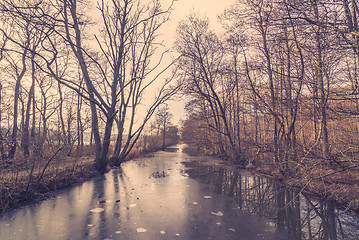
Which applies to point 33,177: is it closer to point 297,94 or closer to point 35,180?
point 35,180

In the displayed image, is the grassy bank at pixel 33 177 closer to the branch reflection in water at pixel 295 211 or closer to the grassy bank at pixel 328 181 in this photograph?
the branch reflection in water at pixel 295 211

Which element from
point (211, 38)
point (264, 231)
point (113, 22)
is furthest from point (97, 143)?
point (211, 38)

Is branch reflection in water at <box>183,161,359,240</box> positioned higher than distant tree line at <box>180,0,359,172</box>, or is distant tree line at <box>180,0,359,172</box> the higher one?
distant tree line at <box>180,0,359,172</box>

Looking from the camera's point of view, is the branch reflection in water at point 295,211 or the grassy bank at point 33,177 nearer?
the branch reflection in water at point 295,211

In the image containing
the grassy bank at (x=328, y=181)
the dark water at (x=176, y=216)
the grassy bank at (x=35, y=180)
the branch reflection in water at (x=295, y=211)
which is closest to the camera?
the dark water at (x=176, y=216)

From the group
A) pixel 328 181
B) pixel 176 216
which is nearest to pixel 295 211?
pixel 328 181

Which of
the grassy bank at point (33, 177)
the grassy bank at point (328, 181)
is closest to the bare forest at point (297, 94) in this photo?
the grassy bank at point (328, 181)

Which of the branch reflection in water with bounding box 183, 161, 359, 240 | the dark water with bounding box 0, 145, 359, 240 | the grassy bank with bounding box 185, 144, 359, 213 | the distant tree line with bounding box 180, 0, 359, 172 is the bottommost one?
the branch reflection in water with bounding box 183, 161, 359, 240

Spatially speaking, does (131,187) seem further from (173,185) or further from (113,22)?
(113,22)

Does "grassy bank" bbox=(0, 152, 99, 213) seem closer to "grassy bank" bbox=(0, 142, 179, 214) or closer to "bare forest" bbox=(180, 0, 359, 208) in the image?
"grassy bank" bbox=(0, 142, 179, 214)

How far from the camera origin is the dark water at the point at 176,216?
3.74 meters

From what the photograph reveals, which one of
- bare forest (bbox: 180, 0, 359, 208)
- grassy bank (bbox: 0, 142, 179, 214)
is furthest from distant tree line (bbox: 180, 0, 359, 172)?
grassy bank (bbox: 0, 142, 179, 214)

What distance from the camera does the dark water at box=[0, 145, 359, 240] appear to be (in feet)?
12.3

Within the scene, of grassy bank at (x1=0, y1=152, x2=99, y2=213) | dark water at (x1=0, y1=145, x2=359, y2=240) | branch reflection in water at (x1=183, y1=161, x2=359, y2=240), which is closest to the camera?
dark water at (x1=0, y1=145, x2=359, y2=240)
